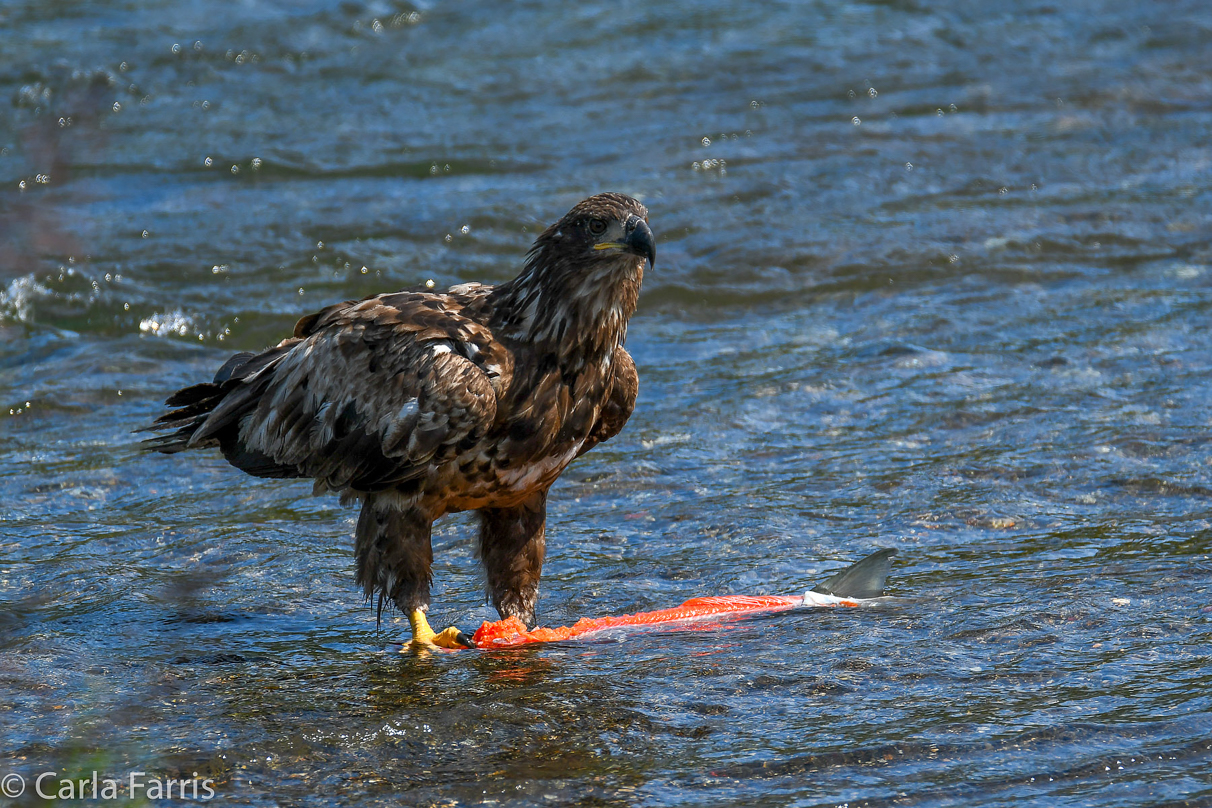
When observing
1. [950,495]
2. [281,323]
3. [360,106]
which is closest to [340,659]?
[950,495]

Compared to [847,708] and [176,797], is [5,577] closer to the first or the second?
[176,797]

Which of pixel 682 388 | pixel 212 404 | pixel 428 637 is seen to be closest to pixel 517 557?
pixel 428 637

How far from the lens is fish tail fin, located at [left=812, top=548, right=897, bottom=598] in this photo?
5590 millimetres

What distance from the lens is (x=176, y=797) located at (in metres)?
4.11

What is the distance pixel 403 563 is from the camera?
554 centimetres

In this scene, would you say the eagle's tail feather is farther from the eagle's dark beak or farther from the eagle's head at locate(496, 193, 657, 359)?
the eagle's dark beak

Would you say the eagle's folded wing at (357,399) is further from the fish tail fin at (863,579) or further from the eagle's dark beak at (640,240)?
the fish tail fin at (863,579)

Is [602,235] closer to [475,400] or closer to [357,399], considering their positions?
[475,400]

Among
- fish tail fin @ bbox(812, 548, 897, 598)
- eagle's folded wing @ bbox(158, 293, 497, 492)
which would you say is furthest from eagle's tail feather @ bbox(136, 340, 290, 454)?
fish tail fin @ bbox(812, 548, 897, 598)

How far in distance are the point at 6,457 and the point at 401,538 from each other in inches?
125

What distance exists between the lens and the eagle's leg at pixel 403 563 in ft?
18.2

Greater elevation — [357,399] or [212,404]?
[357,399]

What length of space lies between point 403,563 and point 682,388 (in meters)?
3.39

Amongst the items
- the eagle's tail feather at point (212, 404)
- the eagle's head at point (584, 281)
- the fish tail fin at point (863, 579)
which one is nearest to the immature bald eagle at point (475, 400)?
the eagle's head at point (584, 281)
